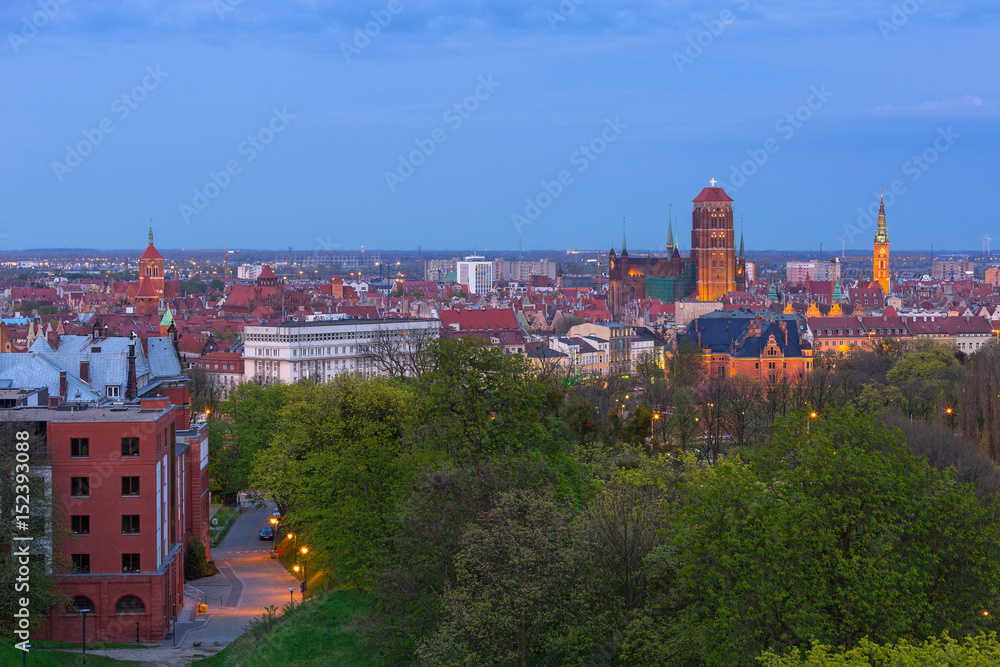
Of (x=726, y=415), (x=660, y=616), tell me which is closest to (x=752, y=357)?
(x=726, y=415)

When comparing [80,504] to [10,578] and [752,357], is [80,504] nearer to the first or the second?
[10,578]

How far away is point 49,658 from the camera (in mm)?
33625

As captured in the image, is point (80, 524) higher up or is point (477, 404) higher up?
point (477, 404)

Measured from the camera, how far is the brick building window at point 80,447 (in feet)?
120

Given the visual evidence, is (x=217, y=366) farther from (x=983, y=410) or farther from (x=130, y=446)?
(x=130, y=446)

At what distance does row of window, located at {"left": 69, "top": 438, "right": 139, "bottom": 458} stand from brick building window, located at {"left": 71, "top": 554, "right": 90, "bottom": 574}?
9.29ft

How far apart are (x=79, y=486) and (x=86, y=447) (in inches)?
43.4

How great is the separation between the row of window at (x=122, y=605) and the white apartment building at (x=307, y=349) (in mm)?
62525

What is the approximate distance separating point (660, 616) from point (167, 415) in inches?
720

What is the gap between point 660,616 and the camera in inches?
1053

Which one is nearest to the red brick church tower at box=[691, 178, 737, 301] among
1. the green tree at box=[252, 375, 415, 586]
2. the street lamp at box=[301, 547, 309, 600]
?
the green tree at box=[252, 375, 415, 586]

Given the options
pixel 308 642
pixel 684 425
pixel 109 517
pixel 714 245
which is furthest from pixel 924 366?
pixel 714 245

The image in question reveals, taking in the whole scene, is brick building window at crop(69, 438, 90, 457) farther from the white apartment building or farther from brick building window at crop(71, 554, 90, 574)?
the white apartment building

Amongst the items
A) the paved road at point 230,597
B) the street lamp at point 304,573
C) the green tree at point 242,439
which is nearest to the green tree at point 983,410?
the street lamp at point 304,573
